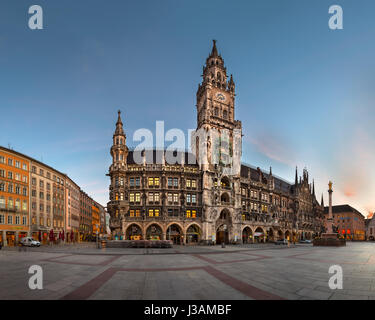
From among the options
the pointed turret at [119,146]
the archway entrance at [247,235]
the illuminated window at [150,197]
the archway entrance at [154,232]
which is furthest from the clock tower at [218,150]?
the pointed turret at [119,146]

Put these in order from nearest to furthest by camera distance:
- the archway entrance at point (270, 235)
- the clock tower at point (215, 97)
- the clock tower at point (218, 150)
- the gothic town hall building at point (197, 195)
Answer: the gothic town hall building at point (197, 195) < the clock tower at point (218, 150) < the clock tower at point (215, 97) < the archway entrance at point (270, 235)

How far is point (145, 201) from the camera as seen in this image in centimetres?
5397

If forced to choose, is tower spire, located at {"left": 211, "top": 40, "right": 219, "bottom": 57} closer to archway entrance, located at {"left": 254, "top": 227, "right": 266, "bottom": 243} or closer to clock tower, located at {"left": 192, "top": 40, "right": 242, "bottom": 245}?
clock tower, located at {"left": 192, "top": 40, "right": 242, "bottom": 245}

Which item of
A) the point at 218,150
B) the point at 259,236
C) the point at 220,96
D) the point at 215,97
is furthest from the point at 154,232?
the point at 220,96

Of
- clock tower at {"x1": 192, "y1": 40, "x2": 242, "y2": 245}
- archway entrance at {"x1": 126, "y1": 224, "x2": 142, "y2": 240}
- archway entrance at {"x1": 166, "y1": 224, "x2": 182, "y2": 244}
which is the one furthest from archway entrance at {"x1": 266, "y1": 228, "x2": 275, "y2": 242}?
archway entrance at {"x1": 126, "y1": 224, "x2": 142, "y2": 240}

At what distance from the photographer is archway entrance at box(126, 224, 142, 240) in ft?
176

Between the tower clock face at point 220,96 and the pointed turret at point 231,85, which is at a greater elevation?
the pointed turret at point 231,85

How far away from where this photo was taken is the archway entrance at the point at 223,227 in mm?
60728

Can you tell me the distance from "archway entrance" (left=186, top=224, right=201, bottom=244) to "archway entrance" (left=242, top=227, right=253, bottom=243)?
16.4 m

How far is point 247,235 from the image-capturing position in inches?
2687

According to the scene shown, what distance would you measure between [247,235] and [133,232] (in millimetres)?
32725

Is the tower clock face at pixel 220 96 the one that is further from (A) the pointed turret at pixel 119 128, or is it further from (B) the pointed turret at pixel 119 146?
(B) the pointed turret at pixel 119 146

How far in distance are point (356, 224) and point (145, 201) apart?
14932 centimetres

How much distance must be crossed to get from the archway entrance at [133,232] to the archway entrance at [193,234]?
11.1 meters
